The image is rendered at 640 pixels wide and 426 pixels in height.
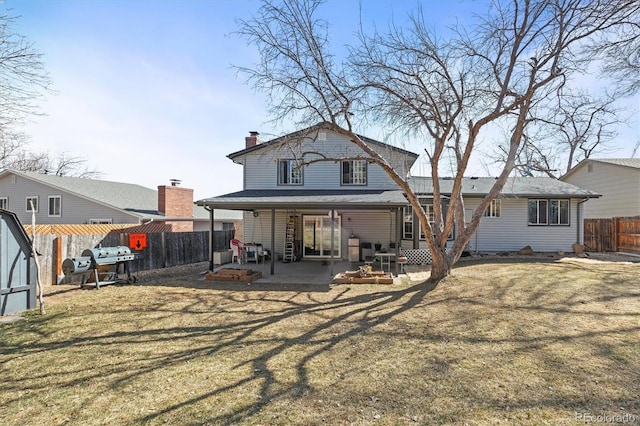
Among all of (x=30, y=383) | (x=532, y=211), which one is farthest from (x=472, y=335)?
(x=532, y=211)

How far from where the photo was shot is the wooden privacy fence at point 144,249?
1009cm

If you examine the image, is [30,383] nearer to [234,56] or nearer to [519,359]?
[519,359]

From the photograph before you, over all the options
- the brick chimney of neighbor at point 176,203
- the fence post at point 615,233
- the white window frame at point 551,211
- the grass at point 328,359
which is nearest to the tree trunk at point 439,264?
the grass at point 328,359

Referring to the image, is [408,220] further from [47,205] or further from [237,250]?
[47,205]

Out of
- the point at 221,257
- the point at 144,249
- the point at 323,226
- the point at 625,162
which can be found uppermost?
the point at 625,162

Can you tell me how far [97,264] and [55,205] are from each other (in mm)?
13817

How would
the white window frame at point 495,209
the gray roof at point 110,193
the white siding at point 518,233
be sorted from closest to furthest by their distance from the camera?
the white siding at point 518,233
the white window frame at point 495,209
the gray roof at point 110,193

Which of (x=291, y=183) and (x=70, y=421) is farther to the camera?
(x=291, y=183)

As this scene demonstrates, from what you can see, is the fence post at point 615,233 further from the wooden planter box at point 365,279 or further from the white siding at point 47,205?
the white siding at point 47,205

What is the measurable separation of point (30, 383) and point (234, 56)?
28.6 feet

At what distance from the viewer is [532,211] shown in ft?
53.5

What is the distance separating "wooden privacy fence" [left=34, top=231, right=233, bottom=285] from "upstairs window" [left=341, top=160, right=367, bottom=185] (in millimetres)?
7398

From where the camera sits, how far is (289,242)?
51.0ft

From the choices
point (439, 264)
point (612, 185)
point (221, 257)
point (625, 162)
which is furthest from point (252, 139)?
point (625, 162)
